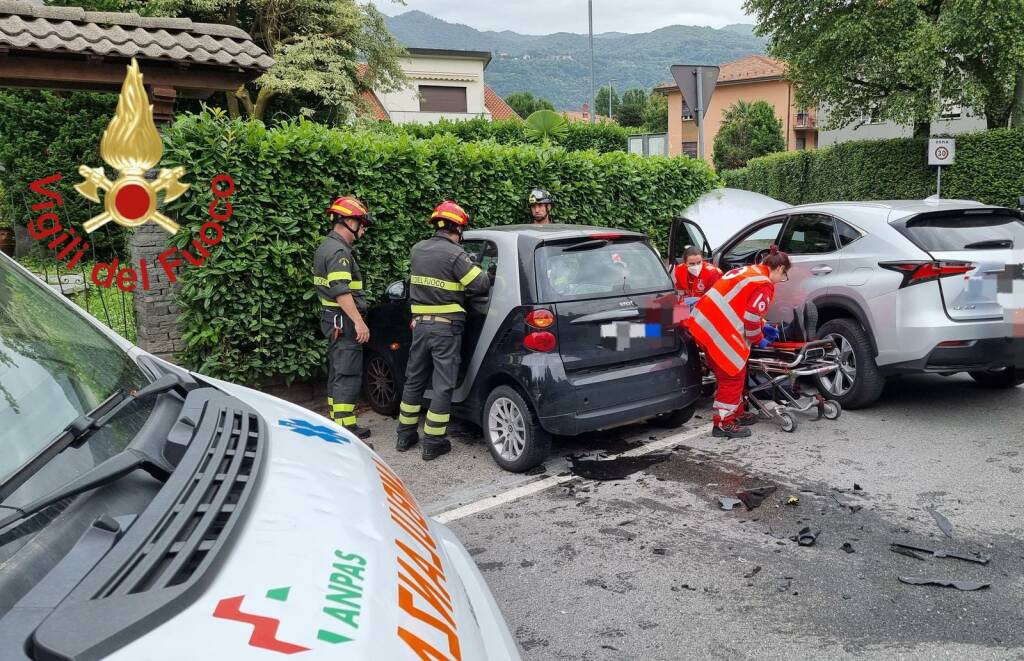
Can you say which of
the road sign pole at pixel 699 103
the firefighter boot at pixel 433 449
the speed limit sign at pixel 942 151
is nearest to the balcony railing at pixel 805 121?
the speed limit sign at pixel 942 151

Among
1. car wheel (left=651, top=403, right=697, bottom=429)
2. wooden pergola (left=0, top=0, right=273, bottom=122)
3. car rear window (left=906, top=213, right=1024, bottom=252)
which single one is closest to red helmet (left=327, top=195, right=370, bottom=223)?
wooden pergola (left=0, top=0, right=273, bottom=122)

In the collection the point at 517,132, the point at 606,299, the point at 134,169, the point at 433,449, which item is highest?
the point at 517,132

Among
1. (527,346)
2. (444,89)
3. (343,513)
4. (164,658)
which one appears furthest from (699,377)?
A: (444,89)

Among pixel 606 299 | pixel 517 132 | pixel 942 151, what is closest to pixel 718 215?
pixel 606 299

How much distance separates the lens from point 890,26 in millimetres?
17484

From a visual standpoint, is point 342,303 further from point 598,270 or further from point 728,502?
point 728,502

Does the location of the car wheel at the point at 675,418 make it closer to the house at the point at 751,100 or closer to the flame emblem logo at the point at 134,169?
the flame emblem logo at the point at 134,169

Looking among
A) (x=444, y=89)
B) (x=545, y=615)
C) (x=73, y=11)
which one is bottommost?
(x=545, y=615)

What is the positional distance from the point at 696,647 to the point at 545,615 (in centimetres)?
68

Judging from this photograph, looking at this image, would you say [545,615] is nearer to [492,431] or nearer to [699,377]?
[492,431]

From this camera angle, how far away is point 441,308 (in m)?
5.52

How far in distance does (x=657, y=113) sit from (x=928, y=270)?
64.6 meters

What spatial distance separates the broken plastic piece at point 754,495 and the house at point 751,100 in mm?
47714

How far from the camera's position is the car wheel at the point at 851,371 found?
6176mm
